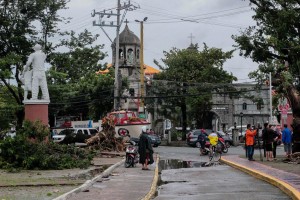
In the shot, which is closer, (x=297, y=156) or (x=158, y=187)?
(x=158, y=187)

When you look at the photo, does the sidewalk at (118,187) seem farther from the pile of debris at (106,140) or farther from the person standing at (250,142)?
the pile of debris at (106,140)

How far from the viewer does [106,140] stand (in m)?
32.2

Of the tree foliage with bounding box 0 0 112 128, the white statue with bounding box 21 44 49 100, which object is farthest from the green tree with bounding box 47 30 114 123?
the white statue with bounding box 21 44 49 100

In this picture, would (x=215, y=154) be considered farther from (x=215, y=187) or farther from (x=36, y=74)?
(x=215, y=187)

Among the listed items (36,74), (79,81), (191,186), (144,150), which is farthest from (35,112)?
(79,81)

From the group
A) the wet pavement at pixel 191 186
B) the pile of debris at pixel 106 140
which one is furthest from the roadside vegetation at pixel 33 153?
the pile of debris at pixel 106 140

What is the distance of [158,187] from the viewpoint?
14.8 m

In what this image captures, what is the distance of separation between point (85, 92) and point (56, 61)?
754 inches

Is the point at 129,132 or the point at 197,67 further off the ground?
the point at 197,67

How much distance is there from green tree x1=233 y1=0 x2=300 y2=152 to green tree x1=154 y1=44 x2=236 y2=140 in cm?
2908

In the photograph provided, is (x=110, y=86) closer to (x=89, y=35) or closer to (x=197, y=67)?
(x=197, y=67)

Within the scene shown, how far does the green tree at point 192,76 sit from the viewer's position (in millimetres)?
56594

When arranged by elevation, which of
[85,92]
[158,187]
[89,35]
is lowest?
[158,187]

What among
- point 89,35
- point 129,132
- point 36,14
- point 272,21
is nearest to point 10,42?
point 36,14
